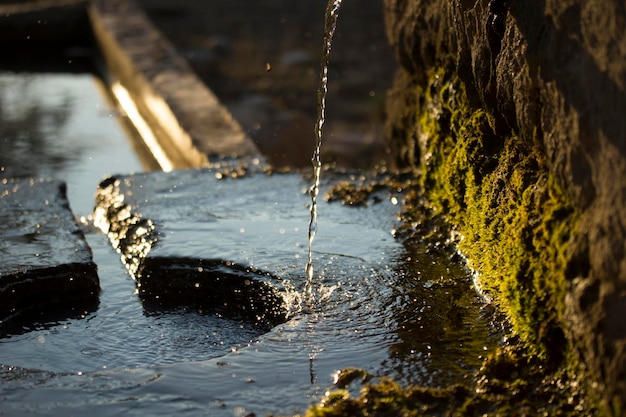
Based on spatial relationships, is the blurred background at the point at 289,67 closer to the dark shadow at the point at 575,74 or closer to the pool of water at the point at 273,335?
the pool of water at the point at 273,335

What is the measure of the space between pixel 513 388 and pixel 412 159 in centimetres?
175

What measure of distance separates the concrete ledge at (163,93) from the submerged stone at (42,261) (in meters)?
0.97

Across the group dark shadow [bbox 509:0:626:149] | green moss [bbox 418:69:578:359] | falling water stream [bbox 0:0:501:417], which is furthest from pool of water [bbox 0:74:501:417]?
dark shadow [bbox 509:0:626:149]

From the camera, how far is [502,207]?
259 cm

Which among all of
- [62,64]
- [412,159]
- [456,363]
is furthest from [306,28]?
[456,363]

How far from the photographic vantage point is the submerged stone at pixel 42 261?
283 centimetres

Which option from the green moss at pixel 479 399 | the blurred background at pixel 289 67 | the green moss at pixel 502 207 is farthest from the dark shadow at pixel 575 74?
the blurred background at pixel 289 67

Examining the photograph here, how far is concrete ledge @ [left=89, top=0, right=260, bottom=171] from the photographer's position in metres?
4.39

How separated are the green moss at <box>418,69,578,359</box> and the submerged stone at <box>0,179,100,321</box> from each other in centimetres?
110

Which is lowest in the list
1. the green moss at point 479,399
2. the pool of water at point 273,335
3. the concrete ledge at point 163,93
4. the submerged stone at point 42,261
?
the green moss at point 479,399

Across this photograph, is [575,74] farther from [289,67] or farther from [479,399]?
[289,67]

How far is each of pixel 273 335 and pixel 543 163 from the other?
747 millimetres

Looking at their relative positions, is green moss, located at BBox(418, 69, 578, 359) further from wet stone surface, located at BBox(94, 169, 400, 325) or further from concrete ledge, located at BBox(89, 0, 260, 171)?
concrete ledge, located at BBox(89, 0, 260, 171)

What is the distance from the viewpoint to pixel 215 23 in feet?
27.8
